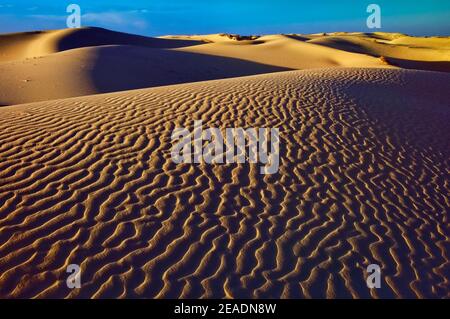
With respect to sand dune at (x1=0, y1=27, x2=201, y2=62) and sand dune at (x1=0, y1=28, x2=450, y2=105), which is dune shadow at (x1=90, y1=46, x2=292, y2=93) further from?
sand dune at (x1=0, y1=27, x2=201, y2=62)

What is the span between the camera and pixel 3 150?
6.68 m

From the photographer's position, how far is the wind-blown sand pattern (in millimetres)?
4348

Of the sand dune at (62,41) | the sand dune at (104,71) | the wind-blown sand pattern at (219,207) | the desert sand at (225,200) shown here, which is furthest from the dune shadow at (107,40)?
the wind-blown sand pattern at (219,207)

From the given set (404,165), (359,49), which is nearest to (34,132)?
(404,165)

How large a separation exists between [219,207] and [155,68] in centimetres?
1810

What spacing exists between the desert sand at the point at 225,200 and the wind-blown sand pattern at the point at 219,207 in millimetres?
22

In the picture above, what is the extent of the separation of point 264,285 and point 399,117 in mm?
7065

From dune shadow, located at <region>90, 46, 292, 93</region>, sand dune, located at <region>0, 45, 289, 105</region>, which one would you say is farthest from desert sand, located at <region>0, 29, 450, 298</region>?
dune shadow, located at <region>90, 46, 292, 93</region>

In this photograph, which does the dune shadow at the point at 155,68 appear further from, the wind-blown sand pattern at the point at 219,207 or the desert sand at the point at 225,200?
the wind-blown sand pattern at the point at 219,207

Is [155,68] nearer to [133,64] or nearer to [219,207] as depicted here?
[133,64]

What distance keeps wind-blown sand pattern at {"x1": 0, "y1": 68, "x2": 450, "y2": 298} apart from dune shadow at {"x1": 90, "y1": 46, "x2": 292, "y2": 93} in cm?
1019

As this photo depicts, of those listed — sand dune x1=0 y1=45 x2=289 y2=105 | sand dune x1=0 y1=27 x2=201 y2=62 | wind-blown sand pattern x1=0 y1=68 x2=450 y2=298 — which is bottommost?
wind-blown sand pattern x1=0 y1=68 x2=450 y2=298

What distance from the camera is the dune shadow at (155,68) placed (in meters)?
19.3

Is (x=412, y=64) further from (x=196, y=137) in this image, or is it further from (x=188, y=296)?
(x=188, y=296)
